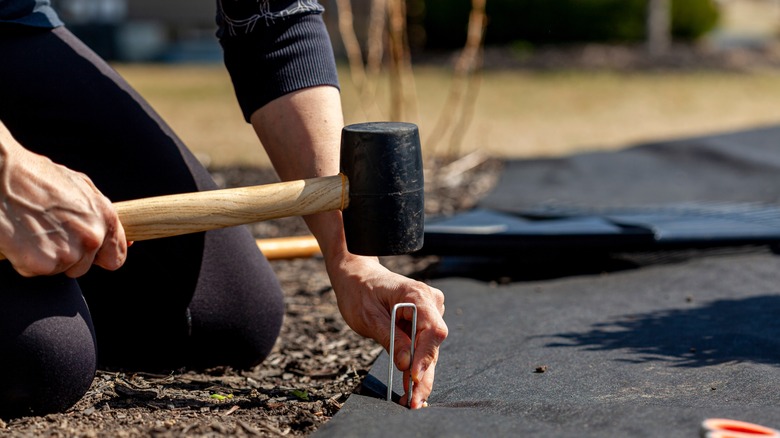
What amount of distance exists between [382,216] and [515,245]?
143cm

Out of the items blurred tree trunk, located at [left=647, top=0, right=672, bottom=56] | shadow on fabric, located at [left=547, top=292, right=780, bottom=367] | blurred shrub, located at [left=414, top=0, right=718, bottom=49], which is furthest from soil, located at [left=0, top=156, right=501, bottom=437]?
blurred shrub, located at [left=414, top=0, right=718, bottom=49]

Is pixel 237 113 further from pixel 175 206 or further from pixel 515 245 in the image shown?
pixel 175 206

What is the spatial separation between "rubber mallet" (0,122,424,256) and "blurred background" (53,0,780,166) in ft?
11.5

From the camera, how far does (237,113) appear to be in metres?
9.40

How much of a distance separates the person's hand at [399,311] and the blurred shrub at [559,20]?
449 inches

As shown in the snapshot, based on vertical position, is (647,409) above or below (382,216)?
below

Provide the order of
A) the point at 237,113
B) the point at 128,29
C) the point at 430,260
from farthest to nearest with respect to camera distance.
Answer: the point at 128,29
the point at 237,113
the point at 430,260

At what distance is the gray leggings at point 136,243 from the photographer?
8.02ft

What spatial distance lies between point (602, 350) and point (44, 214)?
140 centimetres

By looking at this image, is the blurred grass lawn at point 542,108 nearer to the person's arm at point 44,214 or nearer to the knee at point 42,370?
the knee at point 42,370

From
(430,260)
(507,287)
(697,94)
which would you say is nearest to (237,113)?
(697,94)

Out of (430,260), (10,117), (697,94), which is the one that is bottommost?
(697,94)

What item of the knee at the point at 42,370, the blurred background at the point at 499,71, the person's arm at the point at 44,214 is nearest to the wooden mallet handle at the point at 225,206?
the person's arm at the point at 44,214

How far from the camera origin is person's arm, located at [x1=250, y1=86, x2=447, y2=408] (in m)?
1.95
